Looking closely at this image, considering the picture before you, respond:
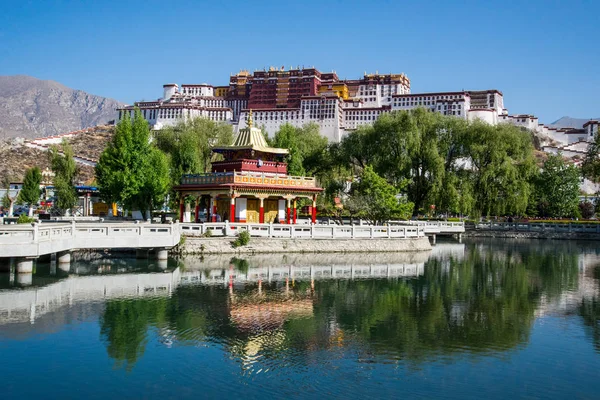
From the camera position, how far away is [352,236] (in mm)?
38750

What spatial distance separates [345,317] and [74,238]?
1527 cm

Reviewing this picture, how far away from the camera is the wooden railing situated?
35531mm

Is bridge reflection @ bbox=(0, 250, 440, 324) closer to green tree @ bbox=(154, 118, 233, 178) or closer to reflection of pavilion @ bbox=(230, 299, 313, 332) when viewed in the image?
reflection of pavilion @ bbox=(230, 299, 313, 332)

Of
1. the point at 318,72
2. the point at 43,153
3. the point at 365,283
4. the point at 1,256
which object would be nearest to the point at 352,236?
the point at 365,283

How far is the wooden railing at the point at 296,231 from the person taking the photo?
3553 cm

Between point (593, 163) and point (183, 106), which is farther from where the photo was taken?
point (183, 106)

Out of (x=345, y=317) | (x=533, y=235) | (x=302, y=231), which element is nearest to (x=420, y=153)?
(x=533, y=235)

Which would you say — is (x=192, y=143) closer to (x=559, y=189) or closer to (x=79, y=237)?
(x=79, y=237)

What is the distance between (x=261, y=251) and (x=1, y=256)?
49.2 feet

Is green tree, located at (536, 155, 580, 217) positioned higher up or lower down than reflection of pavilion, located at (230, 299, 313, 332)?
higher up

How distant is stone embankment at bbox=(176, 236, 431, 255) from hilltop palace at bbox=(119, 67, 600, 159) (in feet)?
266

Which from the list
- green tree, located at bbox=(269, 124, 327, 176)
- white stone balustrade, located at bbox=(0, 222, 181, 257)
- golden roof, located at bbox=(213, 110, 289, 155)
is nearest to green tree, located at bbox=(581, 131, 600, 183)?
green tree, located at bbox=(269, 124, 327, 176)

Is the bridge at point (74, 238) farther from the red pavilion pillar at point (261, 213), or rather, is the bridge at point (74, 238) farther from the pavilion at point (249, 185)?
the red pavilion pillar at point (261, 213)

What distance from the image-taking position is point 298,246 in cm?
3681
